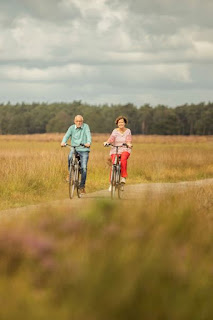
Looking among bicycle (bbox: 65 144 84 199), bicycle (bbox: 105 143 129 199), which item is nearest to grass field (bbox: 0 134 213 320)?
bicycle (bbox: 105 143 129 199)

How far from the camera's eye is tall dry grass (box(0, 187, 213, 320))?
11.0ft

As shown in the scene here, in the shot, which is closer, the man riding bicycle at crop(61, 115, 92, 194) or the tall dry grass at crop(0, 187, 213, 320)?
the tall dry grass at crop(0, 187, 213, 320)

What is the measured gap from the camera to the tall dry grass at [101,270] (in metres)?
3.35

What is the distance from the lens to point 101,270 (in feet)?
11.9

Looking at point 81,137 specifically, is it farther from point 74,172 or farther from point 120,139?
point 120,139

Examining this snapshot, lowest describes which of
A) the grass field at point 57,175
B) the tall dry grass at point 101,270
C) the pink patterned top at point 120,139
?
the grass field at point 57,175

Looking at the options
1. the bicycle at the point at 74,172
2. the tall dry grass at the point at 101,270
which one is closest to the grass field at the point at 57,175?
the bicycle at the point at 74,172

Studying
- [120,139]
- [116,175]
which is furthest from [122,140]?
[116,175]

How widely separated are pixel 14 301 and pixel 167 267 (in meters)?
0.96

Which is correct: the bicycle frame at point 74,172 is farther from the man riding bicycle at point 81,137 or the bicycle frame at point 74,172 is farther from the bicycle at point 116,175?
the bicycle at point 116,175

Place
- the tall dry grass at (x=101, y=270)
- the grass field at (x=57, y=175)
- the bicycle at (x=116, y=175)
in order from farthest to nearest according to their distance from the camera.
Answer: the grass field at (x=57, y=175)
the bicycle at (x=116, y=175)
the tall dry grass at (x=101, y=270)

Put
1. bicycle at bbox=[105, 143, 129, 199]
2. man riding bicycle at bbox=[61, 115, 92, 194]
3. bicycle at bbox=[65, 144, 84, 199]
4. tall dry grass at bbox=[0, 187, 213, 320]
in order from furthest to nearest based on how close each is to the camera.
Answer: man riding bicycle at bbox=[61, 115, 92, 194], bicycle at bbox=[65, 144, 84, 199], bicycle at bbox=[105, 143, 129, 199], tall dry grass at bbox=[0, 187, 213, 320]

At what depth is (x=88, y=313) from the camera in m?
3.25

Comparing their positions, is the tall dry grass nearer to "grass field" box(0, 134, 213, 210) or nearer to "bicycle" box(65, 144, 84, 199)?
"grass field" box(0, 134, 213, 210)
